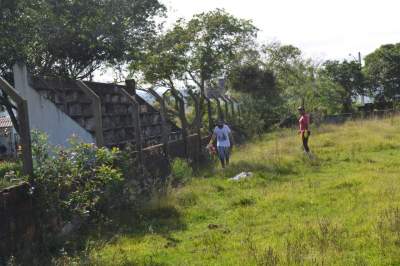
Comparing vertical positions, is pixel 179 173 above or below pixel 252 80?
below

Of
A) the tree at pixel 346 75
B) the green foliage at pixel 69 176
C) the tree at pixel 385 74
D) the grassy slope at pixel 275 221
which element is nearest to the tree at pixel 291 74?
the tree at pixel 346 75

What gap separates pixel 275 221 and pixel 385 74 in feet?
133

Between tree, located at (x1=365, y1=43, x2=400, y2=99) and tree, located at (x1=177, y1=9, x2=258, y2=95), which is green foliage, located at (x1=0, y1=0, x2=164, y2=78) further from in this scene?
tree, located at (x1=365, y1=43, x2=400, y2=99)

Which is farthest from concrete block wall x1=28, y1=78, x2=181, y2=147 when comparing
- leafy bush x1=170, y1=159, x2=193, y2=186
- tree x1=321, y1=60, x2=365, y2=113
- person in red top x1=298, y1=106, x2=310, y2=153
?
tree x1=321, y1=60, x2=365, y2=113

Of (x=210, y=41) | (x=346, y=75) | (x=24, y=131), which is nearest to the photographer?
(x=24, y=131)

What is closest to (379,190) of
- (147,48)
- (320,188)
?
(320,188)

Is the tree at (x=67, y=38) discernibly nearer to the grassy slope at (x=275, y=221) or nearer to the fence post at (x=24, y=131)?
the grassy slope at (x=275, y=221)

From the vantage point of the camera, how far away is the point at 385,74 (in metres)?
45.7

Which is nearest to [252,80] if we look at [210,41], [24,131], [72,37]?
[210,41]

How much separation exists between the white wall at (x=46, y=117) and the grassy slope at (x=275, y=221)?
3.24 m

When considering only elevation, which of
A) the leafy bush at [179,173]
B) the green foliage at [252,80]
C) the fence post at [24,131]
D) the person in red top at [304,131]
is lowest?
the leafy bush at [179,173]

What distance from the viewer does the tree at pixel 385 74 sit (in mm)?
45781

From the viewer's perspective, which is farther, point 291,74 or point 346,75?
point 346,75

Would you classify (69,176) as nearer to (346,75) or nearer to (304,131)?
(304,131)
